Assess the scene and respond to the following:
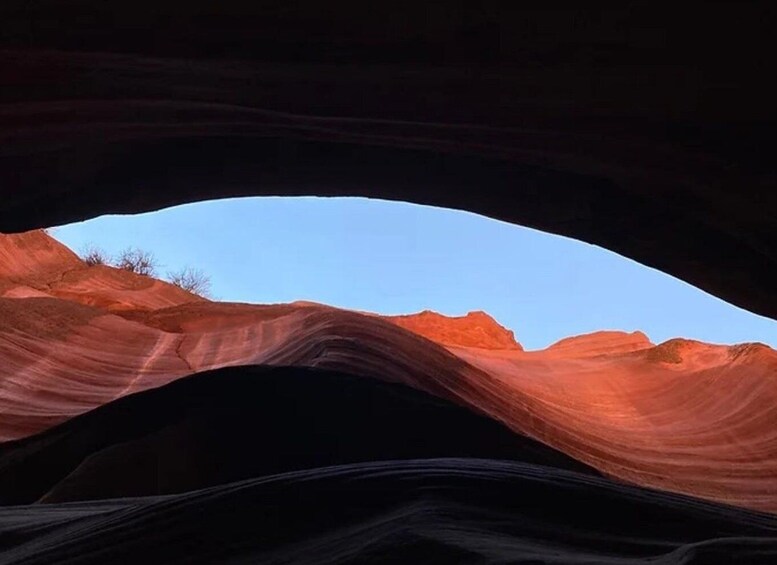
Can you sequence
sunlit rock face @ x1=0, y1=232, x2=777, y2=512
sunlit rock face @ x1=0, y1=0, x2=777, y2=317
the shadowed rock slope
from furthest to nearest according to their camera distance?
sunlit rock face @ x1=0, y1=232, x2=777, y2=512
the shadowed rock slope
sunlit rock face @ x1=0, y1=0, x2=777, y2=317

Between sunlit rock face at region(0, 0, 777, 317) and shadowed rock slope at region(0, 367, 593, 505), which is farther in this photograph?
shadowed rock slope at region(0, 367, 593, 505)

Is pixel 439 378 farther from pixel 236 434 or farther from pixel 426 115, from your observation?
pixel 426 115

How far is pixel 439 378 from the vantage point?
2.86m

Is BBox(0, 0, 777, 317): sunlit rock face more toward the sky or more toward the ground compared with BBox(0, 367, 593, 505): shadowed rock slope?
more toward the sky

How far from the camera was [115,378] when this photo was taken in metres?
3.08

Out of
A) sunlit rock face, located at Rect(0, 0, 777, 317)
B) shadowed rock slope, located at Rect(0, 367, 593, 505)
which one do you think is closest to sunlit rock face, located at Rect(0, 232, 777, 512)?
shadowed rock slope, located at Rect(0, 367, 593, 505)

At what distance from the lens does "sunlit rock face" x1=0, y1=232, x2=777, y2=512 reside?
2746mm

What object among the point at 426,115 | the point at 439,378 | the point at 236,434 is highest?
the point at 426,115

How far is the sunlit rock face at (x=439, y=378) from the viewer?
275cm

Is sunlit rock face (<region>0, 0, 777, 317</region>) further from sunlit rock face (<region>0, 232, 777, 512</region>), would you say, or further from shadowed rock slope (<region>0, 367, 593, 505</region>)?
sunlit rock face (<region>0, 232, 777, 512</region>)

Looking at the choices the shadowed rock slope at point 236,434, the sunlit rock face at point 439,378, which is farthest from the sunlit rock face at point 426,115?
the sunlit rock face at point 439,378

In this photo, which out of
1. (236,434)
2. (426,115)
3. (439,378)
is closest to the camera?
(426,115)

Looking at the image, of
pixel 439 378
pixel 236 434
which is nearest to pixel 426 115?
pixel 236 434

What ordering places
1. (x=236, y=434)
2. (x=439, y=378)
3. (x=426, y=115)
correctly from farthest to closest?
(x=439, y=378) < (x=236, y=434) < (x=426, y=115)
